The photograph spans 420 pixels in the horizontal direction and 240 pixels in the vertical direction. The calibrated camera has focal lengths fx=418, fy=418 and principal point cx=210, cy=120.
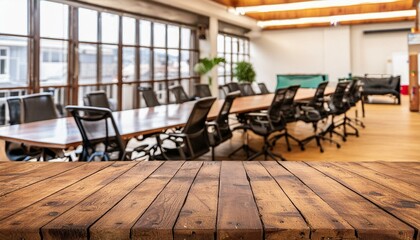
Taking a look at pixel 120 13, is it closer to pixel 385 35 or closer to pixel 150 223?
pixel 150 223

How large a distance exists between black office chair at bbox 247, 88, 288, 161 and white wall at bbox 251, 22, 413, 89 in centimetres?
1029

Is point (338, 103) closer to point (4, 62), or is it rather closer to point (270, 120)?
point (270, 120)

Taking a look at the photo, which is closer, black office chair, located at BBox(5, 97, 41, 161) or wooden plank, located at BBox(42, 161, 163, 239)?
wooden plank, located at BBox(42, 161, 163, 239)

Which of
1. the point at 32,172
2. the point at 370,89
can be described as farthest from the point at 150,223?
the point at 370,89

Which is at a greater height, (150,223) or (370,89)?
(370,89)

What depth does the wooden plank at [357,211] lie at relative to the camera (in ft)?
3.03

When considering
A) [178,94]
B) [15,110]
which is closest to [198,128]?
[15,110]

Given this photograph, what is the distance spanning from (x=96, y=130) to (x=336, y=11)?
10021 mm

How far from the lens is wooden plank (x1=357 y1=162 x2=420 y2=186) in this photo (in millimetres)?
1410

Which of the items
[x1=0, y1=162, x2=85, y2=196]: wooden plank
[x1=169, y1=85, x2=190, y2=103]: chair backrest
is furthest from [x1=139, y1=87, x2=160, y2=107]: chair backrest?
[x1=0, y1=162, x2=85, y2=196]: wooden plank

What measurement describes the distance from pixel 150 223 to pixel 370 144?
6325mm

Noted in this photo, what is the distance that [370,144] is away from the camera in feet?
22.0

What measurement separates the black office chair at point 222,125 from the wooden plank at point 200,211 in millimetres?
2809

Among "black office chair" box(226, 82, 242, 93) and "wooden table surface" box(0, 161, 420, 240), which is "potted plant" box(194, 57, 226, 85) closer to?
"black office chair" box(226, 82, 242, 93)
